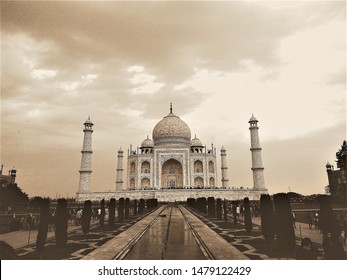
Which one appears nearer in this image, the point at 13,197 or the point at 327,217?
the point at 327,217

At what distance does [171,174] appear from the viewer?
3684 cm

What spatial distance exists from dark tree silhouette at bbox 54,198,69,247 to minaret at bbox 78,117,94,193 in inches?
907

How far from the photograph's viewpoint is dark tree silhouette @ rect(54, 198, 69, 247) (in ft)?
22.1

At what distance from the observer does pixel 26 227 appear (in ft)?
36.0

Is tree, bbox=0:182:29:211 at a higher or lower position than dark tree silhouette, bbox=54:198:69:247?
higher

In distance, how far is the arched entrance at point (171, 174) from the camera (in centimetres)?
3656

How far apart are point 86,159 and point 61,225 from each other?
2449 centimetres

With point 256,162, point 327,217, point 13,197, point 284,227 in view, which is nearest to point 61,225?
point 284,227

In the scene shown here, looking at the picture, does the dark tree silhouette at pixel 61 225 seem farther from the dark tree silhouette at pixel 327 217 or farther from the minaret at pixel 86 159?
the minaret at pixel 86 159

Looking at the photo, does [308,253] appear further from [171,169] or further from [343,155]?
[171,169]

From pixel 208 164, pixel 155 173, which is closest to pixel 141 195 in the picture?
pixel 155 173

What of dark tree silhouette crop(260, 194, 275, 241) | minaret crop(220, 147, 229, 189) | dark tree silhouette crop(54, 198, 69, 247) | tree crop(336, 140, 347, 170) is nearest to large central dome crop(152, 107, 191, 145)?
minaret crop(220, 147, 229, 189)

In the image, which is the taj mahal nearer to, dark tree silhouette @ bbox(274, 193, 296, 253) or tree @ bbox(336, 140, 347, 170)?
tree @ bbox(336, 140, 347, 170)

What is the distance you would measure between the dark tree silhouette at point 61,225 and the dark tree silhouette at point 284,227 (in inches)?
203
